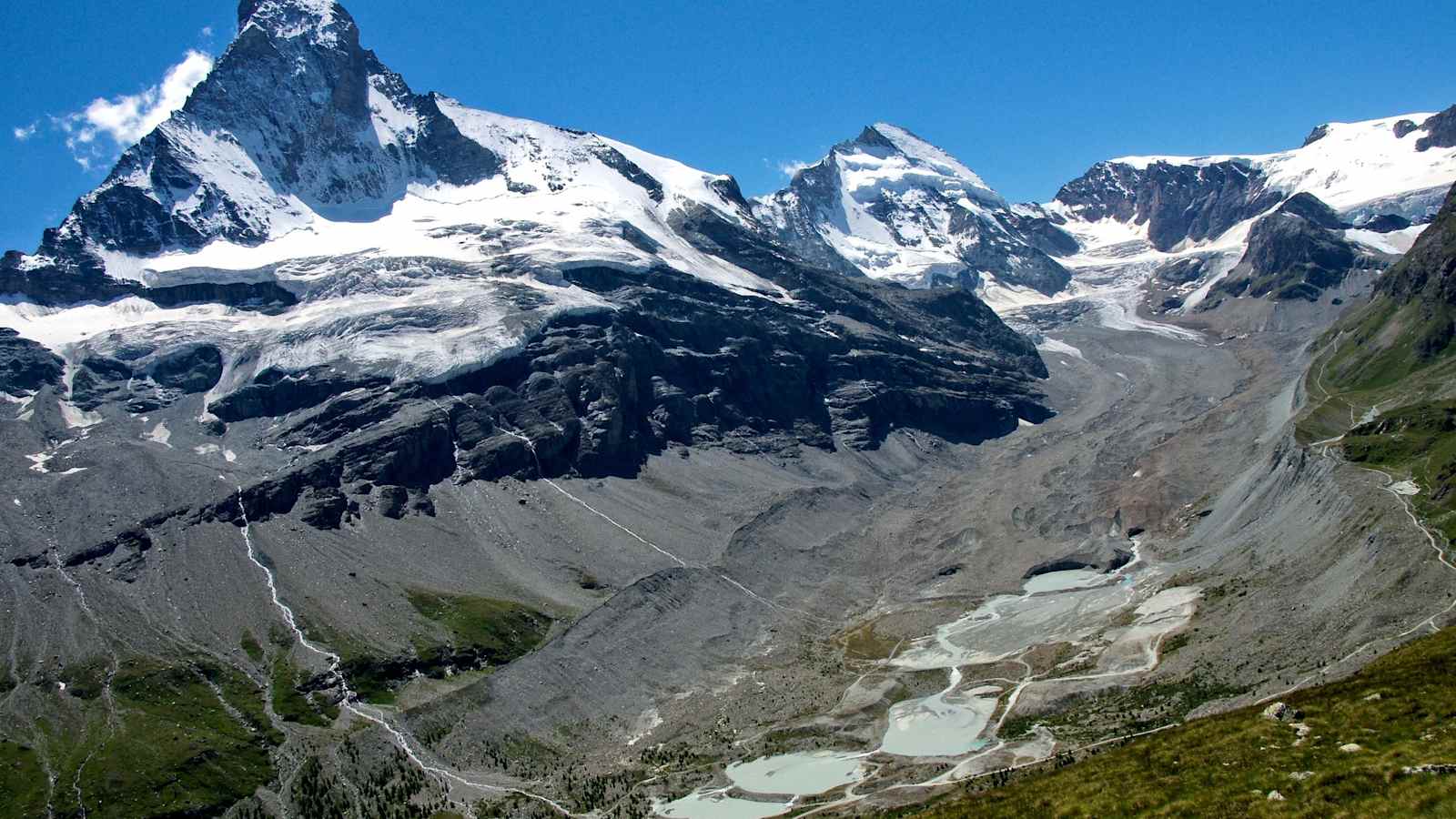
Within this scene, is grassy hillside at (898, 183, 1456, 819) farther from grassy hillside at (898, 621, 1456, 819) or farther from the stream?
the stream

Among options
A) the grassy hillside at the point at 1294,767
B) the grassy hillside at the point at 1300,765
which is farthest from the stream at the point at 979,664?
the grassy hillside at the point at 1294,767

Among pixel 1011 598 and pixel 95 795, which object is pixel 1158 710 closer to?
pixel 1011 598

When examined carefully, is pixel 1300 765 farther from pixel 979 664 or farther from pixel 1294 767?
pixel 979 664

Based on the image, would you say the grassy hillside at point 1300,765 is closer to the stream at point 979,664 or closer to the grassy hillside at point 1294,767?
the grassy hillside at point 1294,767

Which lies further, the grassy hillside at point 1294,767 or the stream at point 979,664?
the stream at point 979,664

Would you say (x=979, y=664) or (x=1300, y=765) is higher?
(x=1300, y=765)

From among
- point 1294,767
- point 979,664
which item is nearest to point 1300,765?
point 1294,767

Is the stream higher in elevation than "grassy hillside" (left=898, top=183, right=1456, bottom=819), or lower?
lower

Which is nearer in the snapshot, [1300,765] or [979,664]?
[1300,765]

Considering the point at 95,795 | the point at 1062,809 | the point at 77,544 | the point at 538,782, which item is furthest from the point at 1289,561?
the point at 77,544

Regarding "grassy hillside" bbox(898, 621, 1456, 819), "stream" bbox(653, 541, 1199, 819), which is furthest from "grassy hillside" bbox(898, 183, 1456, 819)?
"stream" bbox(653, 541, 1199, 819)
